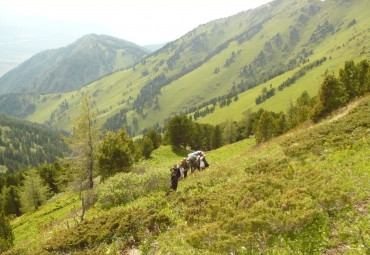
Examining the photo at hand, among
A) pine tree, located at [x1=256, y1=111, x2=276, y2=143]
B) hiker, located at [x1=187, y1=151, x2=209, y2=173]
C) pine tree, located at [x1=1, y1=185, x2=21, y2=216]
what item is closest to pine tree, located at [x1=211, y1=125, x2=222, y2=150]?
pine tree, located at [x1=256, y1=111, x2=276, y2=143]

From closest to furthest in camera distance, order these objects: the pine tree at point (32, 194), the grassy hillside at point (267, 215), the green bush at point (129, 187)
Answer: the grassy hillside at point (267, 215)
the green bush at point (129, 187)
the pine tree at point (32, 194)

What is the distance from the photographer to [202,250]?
1319 centimetres

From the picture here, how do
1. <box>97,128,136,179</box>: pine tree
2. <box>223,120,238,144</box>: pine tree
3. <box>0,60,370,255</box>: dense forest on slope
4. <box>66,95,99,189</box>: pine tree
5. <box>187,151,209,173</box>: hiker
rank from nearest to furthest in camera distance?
<box>0,60,370,255</box>: dense forest on slope < <box>187,151,209,173</box>: hiker < <box>66,95,99,189</box>: pine tree < <box>97,128,136,179</box>: pine tree < <box>223,120,238,144</box>: pine tree

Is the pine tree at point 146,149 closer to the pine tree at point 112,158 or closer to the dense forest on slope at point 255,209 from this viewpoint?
the pine tree at point 112,158

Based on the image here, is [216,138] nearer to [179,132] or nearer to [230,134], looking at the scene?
[230,134]

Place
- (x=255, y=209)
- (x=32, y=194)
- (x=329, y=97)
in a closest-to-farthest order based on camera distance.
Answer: (x=255, y=209)
(x=329, y=97)
(x=32, y=194)

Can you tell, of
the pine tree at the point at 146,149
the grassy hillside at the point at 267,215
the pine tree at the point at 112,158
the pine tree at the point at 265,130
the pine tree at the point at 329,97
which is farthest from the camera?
the pine tree at the point at 146,149

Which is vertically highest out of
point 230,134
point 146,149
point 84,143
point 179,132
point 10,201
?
point 84,143

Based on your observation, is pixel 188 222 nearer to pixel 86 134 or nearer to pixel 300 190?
pixel 300 190

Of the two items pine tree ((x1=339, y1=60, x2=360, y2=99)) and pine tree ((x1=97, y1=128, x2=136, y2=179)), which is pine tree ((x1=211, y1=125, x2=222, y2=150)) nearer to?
pine tree ((x1=339, y1=60, x2=360, y2=99))

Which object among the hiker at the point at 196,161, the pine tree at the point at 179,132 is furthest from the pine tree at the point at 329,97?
the pine tree at the point at 179,132

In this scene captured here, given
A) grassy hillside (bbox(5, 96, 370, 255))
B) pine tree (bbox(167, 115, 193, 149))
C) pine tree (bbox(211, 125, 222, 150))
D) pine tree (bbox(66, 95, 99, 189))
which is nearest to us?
grassy hillside (bbox(5, 96, 370, 255))

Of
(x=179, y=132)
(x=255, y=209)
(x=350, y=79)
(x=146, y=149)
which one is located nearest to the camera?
(x=255, y=209)

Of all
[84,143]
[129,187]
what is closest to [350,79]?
[84,143]
